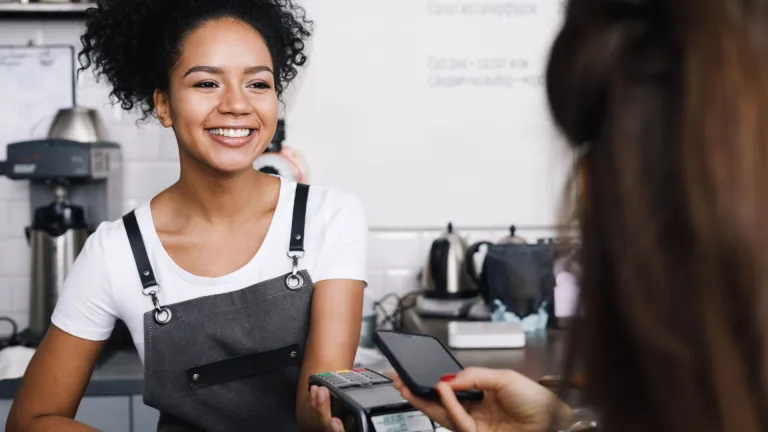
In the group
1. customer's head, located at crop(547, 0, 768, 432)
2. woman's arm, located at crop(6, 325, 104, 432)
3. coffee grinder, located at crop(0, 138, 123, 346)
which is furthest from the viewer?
coffee grinder, located at crop(0, 138, 123, 346)

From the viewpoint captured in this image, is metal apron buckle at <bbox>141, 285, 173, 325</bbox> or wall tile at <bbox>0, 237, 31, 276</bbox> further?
wall tile at <bbox>0, 237, 31, 276</bbox>

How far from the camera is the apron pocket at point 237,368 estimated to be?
5.27 ft

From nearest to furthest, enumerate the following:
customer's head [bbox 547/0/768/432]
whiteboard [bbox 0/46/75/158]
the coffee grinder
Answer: customer's head [bbox 547/0/768/432] → the coffee grinder → whiteboard [bbox 0/46/75/158]

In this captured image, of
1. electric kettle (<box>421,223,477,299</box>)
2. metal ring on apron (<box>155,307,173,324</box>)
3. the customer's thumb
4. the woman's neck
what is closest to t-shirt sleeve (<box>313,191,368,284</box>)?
the woman's neck

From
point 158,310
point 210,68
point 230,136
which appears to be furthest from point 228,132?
point 158,310

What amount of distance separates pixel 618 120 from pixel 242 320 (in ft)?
4.01

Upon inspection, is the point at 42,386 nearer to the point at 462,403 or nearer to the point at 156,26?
the point at 156,26

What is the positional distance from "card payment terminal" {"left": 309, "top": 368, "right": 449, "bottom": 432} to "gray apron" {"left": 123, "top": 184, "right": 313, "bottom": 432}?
54 centimetres

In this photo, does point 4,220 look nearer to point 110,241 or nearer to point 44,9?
point 44,9

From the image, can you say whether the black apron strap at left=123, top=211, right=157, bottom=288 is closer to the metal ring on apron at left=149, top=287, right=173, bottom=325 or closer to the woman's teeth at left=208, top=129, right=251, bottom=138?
the metal ring on apron at left=149, top=287, right=173, bottom=325

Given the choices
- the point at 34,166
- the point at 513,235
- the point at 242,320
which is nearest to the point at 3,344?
the point at 34,166

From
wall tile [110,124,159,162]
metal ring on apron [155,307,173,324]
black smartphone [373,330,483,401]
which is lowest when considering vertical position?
metal ring on apron [155,307,173,324]

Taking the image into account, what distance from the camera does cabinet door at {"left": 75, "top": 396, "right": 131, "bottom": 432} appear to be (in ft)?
7.18

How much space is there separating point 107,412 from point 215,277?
789 millimetres
